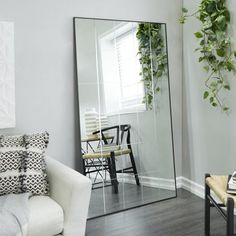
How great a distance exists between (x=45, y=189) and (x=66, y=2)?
5.11 feet

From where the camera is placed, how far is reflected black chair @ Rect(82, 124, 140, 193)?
8.36ft

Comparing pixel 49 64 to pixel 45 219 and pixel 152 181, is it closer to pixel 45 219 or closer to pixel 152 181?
pixel 45 219

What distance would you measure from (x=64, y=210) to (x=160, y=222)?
94cm

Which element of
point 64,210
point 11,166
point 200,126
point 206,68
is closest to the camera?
point 64,210

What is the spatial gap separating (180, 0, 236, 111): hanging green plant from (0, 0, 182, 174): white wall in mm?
769

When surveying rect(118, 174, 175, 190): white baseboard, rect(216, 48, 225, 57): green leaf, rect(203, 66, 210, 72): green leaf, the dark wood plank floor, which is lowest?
the dark wood plank floor

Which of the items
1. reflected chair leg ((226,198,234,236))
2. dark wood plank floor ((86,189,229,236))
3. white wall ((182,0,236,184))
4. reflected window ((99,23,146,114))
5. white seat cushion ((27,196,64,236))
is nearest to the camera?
reflected chair leg ((226,198,234,236))

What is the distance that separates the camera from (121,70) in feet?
8.73

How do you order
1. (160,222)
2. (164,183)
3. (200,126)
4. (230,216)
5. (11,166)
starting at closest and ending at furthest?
(230,216), (11,166), (160,222), (200,126), (164,183)

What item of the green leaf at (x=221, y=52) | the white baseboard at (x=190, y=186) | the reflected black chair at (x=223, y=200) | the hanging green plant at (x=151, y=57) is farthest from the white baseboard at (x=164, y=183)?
the green leaf at (x=221, y=52)

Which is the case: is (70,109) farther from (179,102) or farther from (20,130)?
(179,102)

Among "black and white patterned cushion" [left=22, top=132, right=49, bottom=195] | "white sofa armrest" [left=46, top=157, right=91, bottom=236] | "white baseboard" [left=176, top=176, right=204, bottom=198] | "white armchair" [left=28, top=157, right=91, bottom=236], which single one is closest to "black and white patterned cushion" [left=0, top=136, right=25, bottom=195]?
"black and white patterned cushion" [left=22, top=132, right=49, bottom=195]

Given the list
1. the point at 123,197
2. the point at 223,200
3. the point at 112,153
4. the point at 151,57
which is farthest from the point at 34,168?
the point at 151,57

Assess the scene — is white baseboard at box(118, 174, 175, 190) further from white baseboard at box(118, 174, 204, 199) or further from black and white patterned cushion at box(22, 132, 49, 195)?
black and white patterned cushion at box(22, 132, 49, 195)
